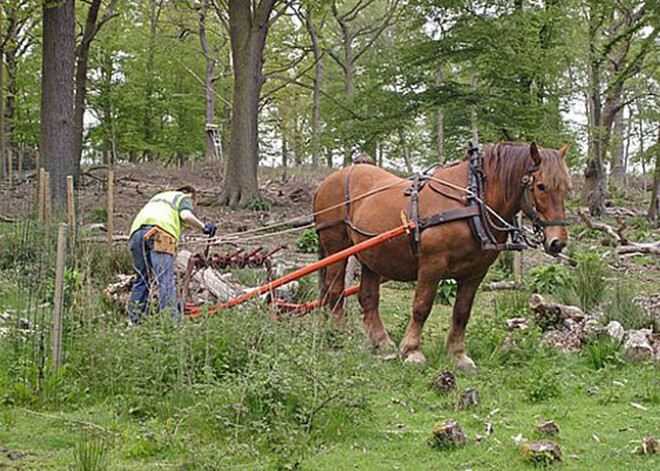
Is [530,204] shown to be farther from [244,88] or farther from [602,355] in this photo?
[244,88]

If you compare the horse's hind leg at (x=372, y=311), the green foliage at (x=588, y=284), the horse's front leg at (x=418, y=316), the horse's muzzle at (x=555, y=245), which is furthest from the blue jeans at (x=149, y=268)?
the green foliage at (x=588, y=284)

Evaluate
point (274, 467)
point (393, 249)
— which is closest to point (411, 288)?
point (393, 249)

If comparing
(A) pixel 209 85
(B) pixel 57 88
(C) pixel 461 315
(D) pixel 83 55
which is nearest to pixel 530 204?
(C) pixel 461 315

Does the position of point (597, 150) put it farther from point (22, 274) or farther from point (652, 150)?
point (22, 274)

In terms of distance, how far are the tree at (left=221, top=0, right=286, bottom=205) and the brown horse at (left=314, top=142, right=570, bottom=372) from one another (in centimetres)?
1259

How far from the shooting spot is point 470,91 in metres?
17.8

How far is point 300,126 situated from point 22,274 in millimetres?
42651

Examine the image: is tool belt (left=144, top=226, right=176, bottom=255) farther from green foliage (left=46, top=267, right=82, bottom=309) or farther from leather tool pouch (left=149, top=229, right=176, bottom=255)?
green foliage (left=46, top=267, right=82, bottom=309)

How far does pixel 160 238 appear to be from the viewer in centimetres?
697

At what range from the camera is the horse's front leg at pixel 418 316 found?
6258mm

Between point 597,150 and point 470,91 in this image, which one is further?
point 597,150

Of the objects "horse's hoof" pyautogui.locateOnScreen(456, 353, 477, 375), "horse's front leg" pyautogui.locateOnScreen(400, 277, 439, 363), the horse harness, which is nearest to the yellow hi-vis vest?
the horse harness

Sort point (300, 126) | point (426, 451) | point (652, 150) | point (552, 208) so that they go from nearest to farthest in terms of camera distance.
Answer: point (426, 451) < point (552, 208) < point (652, 150) < point (300, 126)

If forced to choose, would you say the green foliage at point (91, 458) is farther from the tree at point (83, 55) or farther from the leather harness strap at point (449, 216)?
the tree at point (83, 55)
